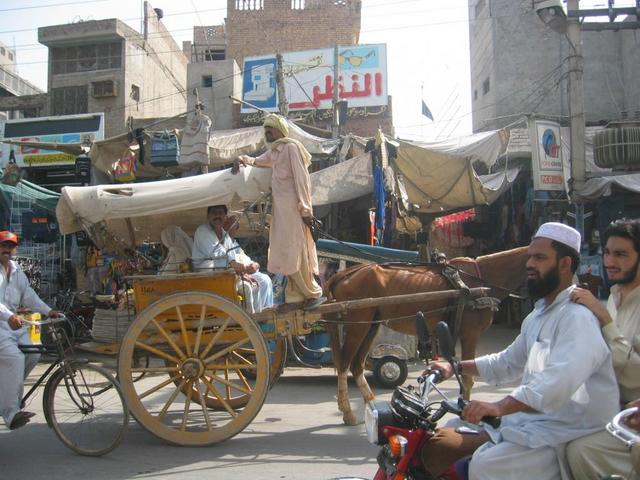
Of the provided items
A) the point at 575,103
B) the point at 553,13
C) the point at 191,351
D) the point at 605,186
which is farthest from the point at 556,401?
the point at 553,13

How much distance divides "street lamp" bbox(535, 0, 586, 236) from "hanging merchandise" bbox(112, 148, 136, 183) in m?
8.38

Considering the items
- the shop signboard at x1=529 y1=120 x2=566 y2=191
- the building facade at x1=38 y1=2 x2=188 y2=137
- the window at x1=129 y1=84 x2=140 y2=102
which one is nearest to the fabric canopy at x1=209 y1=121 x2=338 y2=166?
the shop signboard at x1=529 y1=120 x2=566 y2=191

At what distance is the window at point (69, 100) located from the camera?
19.5 metres

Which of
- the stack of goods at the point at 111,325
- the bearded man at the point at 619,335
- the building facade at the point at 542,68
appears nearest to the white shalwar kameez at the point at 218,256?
the stack of goods at the point at 111,325

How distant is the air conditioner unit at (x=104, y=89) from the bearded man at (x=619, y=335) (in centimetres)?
1885

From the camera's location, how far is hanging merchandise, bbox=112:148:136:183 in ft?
40.4

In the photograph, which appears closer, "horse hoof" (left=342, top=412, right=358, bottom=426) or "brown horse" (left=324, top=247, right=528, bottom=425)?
"horse hoof" (left=342, top=412, right=358, bottom=426)

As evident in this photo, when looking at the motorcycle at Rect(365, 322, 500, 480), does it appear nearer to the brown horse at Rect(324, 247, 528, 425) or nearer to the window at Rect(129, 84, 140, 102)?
the brown horse at Rect(324, 247, 528, 425)

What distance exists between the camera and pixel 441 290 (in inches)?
233

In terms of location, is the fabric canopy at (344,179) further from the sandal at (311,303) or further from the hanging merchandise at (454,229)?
the sandal at (311,303)

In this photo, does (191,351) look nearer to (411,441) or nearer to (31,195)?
(411,441)

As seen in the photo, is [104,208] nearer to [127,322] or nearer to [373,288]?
[127,322]

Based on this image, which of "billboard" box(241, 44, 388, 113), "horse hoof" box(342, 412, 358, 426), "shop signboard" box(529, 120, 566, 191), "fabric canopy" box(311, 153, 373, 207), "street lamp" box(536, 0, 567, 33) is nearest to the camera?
"horse hoof" box(342, 412, 358, 426)

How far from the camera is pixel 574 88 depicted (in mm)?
10602
